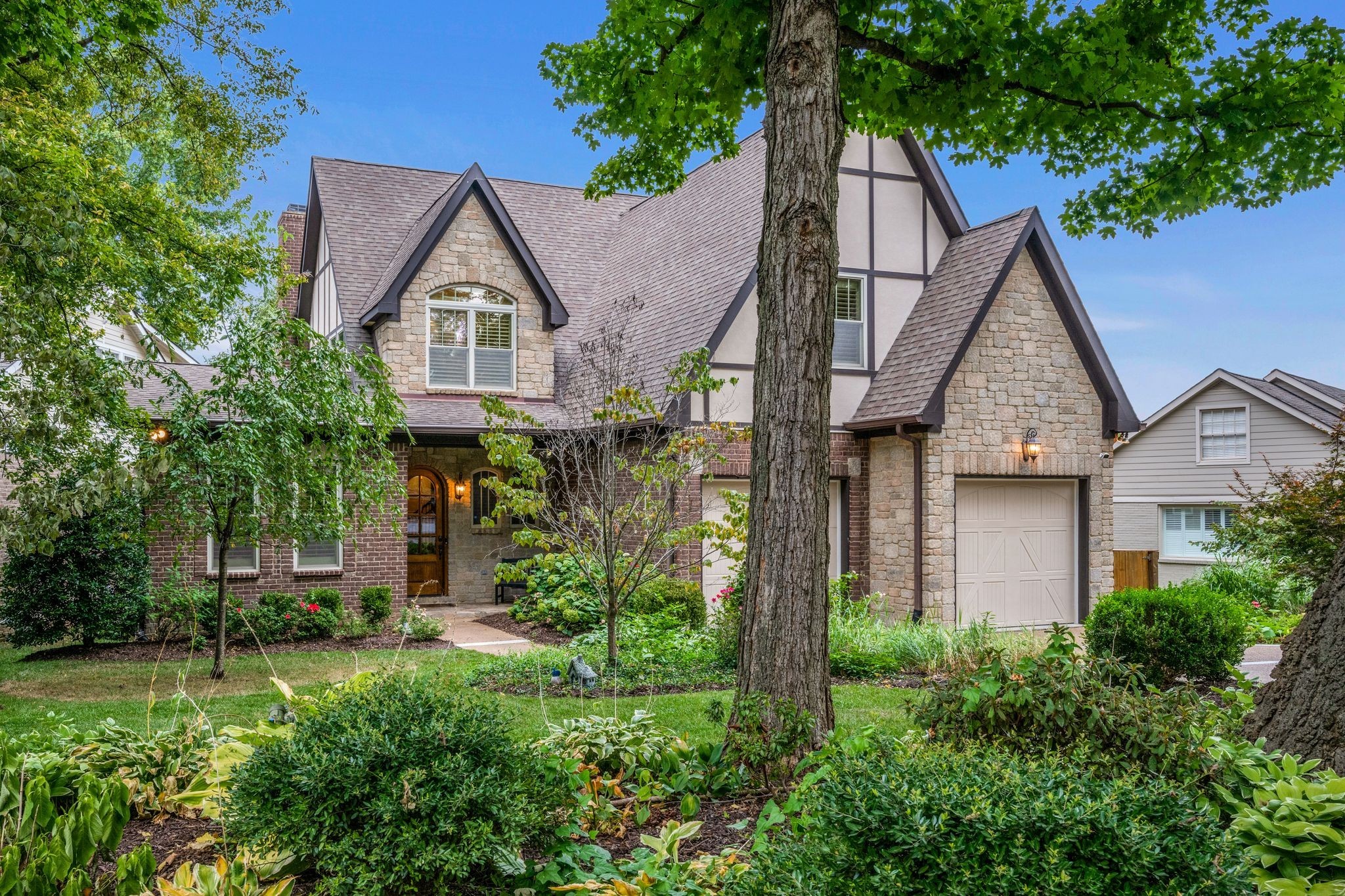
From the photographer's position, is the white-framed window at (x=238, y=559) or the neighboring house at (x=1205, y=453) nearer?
the white-framed window at (x=238, y=559)

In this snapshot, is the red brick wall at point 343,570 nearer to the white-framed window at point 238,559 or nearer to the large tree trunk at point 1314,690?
the white-framed window at point 238,559

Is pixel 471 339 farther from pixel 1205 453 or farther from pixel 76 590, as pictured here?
pixel 1205 453

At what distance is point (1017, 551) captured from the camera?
1484cm

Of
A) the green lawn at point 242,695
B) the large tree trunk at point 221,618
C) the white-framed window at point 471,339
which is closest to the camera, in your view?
the green lawn at point 242,695

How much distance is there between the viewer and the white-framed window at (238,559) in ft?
45.0

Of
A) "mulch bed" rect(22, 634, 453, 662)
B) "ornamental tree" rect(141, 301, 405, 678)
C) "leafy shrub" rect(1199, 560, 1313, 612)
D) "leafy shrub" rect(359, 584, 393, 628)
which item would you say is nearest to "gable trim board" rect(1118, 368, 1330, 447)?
"leafy shrub" rect(1199, 560, 1313, 612)

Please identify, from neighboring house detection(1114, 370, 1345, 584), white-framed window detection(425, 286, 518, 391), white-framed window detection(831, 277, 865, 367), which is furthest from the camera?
neighboring house detection(1114, 370, 1345, 584)

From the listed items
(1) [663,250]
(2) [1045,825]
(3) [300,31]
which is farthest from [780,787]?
(3) [300,31]

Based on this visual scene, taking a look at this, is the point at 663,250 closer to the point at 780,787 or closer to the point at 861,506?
the point at 861,506

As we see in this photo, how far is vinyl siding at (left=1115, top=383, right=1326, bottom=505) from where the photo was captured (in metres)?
22.7

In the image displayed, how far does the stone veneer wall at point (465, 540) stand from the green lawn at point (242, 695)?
5104 mm

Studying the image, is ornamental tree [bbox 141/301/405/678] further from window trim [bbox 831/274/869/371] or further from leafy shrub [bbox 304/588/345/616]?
window trim [bbox 831/274/869/371]

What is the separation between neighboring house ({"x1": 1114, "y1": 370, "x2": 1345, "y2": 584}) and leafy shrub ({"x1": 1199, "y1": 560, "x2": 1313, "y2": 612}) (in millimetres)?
3541

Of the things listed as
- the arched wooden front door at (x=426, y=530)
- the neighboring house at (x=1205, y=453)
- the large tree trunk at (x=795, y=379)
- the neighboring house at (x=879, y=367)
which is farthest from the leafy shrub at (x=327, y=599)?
the neighboring house at (x=1205, y=453)
